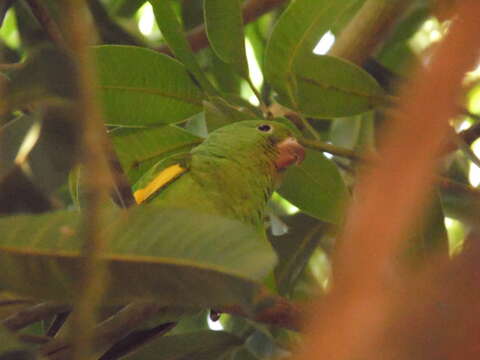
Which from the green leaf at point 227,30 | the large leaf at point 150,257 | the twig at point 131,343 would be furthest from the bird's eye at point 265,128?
the large leaf at point 150,257

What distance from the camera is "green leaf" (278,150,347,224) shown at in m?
1.90

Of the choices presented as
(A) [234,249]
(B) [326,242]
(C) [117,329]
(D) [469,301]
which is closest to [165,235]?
(A) [234,249]

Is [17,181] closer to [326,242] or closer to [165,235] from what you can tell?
[165,235]

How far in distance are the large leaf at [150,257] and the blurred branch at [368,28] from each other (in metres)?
1.55

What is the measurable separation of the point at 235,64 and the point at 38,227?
104cm

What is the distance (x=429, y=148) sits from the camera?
32cm

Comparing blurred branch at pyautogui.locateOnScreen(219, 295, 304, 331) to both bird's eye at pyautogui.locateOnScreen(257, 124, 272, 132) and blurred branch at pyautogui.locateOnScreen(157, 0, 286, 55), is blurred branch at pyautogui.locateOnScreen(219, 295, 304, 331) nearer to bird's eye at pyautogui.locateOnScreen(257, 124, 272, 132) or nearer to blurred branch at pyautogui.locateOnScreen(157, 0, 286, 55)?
bird's eye at pyautogui.locateOnScreen(257, 124, 272, 132)

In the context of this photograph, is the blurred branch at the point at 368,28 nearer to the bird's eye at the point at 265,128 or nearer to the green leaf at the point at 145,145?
the bird's eye at the point at 265,128

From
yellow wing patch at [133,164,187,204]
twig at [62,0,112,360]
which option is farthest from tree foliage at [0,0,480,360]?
yellow wing patch at [133,164,187,204]

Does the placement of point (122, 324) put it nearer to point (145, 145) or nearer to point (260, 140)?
point (145, 145)

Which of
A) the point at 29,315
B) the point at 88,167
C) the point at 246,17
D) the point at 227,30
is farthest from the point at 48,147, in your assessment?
the point at 246,17

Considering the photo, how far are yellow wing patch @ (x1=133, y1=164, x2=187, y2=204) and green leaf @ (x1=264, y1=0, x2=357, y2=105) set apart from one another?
38 centimetres

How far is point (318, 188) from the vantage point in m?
1.94

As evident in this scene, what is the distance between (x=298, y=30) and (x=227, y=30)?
0.19 m
